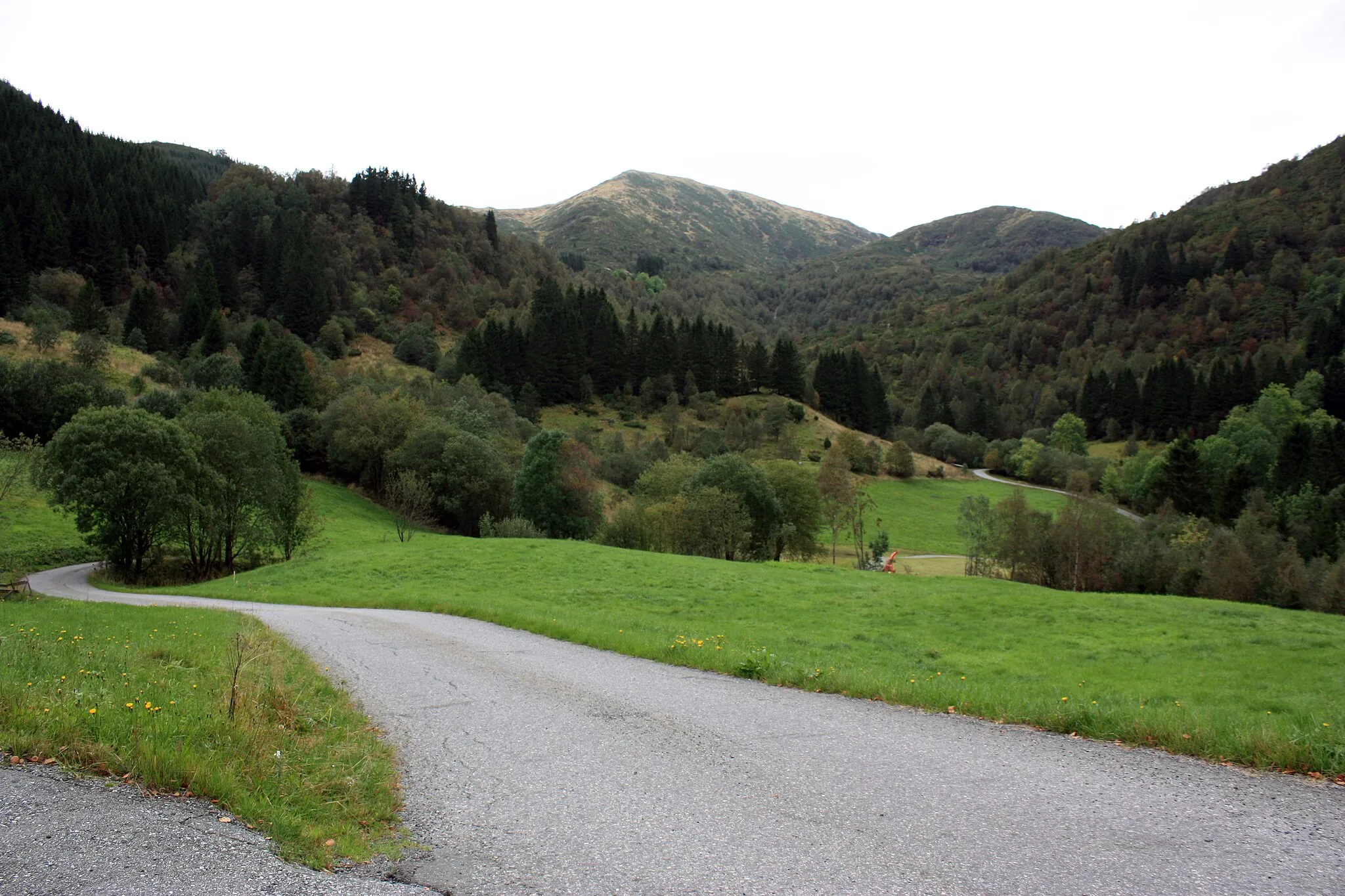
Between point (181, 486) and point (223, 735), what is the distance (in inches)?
1598

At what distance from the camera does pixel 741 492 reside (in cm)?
5628

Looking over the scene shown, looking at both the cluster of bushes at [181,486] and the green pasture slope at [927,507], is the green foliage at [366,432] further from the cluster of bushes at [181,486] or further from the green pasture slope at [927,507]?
the green pasture slope at [927,507]

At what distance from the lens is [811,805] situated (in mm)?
6293

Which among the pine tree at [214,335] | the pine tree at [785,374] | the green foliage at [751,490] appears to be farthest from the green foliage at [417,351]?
the green foliage at [751,490]

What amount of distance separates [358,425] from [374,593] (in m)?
44.7

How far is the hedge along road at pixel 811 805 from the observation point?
16.3ft

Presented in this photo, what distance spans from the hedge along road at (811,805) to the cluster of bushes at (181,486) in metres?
36.7

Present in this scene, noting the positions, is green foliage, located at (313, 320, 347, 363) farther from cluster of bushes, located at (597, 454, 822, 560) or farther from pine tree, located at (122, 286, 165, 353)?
cluster of bushes, located at (597, 454, 822, 560)

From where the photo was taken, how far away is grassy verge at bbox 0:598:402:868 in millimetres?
5578

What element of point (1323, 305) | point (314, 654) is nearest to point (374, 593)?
point (314, 654)

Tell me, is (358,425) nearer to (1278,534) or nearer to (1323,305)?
(1278,534)

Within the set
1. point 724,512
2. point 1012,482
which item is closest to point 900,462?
point 1012,482

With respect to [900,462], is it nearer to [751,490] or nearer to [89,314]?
[751,490]

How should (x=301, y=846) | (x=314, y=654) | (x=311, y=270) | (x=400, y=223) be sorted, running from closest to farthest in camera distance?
(x=301, y=846) → (x=314, y=654) → (x=311, y=270) → (x=400, y=223)
